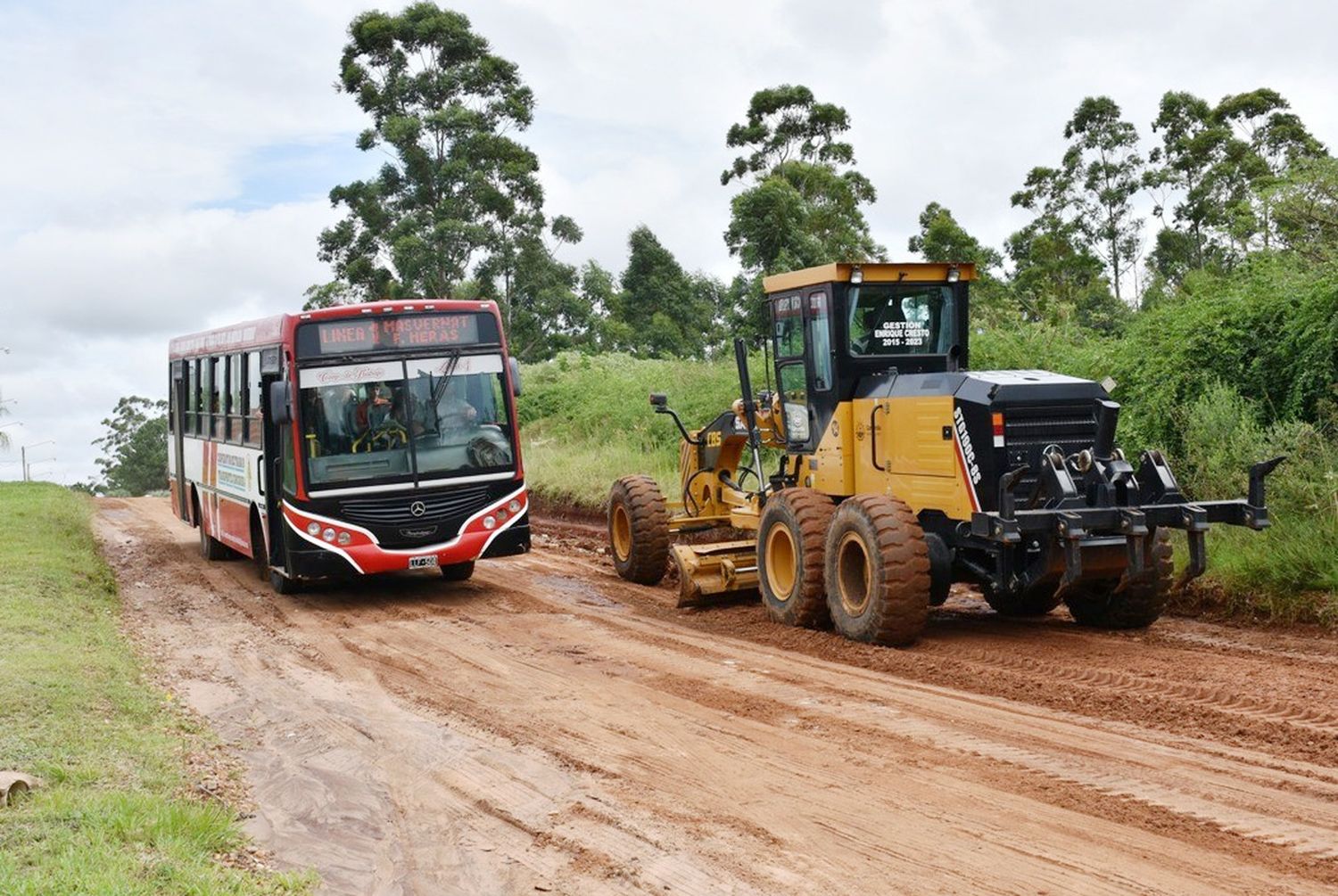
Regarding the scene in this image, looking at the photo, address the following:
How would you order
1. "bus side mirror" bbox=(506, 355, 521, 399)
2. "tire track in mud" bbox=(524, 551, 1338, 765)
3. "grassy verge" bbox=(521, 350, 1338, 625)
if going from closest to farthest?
1. "tire track in mud" bbox=(524, 551, 1338, 765)
2. "grassy verge" bbox=(521, 350, 1338, 625)
3. "bus side mirror" bbox=(506, 355, 521, 399)

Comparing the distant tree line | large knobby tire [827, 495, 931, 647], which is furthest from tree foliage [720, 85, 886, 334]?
large knobby tire [827, 495, 931, 647]

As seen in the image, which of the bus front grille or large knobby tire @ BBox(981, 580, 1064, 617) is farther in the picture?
the bus front grille

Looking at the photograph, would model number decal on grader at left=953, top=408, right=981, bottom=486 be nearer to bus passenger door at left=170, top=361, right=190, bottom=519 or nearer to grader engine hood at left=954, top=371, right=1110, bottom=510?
grader engine hood at left=954, top=371, right=1110, bottom=510

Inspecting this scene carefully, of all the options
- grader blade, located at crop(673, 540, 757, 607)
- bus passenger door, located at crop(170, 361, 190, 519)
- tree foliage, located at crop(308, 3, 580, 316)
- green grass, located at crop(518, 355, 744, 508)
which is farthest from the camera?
tree foliage, located at crop(308, 3, 580, 316)

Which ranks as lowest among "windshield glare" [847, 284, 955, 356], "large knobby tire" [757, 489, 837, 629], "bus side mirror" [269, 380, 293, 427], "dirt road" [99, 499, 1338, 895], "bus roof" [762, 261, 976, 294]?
"dirt road" [99, 499, 1338, 895]

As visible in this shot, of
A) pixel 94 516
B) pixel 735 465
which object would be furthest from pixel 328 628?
→ pixel 94 516

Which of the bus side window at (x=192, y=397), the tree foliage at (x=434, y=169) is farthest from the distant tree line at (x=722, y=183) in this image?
the bus side window at (x=192, y=397)

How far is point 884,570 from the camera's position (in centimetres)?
1020

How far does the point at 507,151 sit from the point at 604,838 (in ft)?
117

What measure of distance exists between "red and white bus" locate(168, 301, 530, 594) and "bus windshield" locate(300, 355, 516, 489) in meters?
0.01

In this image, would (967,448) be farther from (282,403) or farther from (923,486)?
(282,403)

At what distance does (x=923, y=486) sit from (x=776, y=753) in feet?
13.0

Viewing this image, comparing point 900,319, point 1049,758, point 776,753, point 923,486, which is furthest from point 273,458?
point 1049,758

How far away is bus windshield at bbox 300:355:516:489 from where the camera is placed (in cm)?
1379
